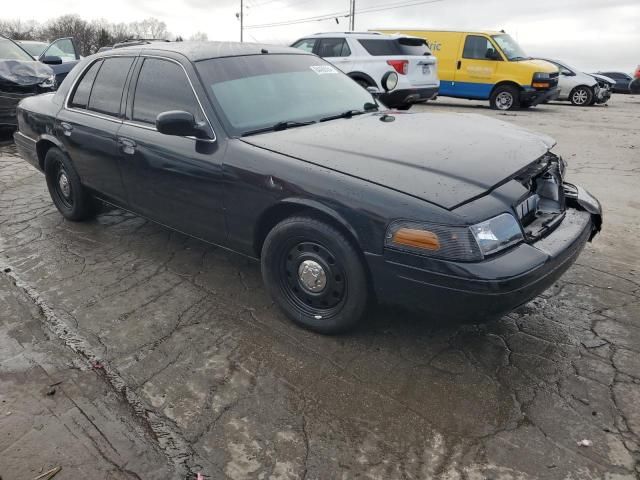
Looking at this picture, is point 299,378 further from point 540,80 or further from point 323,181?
point 540,80

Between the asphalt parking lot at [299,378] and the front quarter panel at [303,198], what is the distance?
628mm

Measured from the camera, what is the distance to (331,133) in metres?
3.12

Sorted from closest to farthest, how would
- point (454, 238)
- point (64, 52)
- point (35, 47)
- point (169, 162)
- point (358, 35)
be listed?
point (454, 238) → point (169, 162) → point (358, 35) → point (64, 52) → point (35, 47)

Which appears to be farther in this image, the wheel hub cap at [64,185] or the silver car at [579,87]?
the silver car at [579,87]

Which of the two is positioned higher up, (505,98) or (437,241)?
(437,241)

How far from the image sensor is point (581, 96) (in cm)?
1597

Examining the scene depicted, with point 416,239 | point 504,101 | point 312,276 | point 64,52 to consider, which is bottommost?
point 312,276

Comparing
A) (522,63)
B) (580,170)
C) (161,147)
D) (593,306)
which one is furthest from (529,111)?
(161,147)

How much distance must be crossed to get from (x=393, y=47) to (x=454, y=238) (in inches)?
372

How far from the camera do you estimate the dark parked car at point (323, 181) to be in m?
2.39

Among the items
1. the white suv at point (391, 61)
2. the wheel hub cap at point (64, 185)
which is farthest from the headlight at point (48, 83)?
the white suv at point (391, 61)

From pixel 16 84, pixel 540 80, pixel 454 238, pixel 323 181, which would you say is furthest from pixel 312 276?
pixel 540 80

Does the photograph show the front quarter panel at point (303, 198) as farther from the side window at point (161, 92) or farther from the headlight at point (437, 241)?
the side window at point (161, 92)

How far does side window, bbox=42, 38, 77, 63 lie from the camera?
1243 cm
